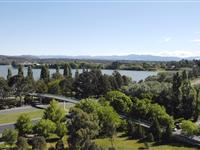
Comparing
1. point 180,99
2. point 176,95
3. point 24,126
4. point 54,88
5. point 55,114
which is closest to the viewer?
point 24,126

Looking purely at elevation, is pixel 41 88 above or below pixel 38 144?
above

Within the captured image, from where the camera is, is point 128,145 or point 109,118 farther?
point 109,118

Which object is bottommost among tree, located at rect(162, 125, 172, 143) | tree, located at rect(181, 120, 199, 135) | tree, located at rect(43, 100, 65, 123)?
tree, located at rect(162, 125, 172, 143)

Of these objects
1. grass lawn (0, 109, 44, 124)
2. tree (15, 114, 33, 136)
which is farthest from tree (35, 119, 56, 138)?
grass lawn (0, 109, 44, 124)

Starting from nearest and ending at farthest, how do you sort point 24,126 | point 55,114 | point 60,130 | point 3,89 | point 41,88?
point 60,130 → point 24,126 → point 55,114 → point 3,89 → point 41,88

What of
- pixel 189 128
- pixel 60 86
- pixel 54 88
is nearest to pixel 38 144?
pixel 189 128

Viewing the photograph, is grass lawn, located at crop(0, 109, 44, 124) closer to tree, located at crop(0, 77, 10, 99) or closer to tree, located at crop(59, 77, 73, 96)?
tree, located at crop(0, 77, 10, 99)

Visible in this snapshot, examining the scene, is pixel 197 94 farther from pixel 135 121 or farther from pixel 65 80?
pixel 65 80

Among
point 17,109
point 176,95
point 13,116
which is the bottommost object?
point 17,109

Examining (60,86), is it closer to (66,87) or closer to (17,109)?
(66,87)
